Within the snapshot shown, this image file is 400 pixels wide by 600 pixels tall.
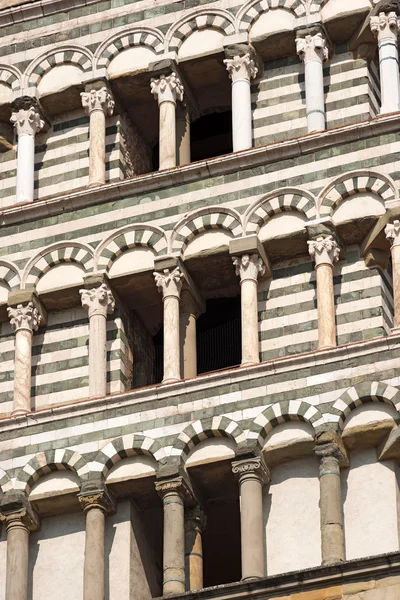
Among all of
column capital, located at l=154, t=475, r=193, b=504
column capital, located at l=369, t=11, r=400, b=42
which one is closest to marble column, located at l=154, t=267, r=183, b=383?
column capital, located at l=154, t=475, r=193, b=504

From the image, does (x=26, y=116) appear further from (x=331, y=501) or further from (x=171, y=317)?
(x=331, y=501)

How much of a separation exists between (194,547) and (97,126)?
5.34 meters

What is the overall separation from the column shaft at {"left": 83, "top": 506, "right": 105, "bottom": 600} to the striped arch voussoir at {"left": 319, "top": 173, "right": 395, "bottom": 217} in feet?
12.5

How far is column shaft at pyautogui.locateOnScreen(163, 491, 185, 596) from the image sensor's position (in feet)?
84.5

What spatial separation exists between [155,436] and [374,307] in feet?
8.19

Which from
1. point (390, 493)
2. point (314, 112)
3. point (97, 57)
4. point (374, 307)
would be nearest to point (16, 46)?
point (97, 57)

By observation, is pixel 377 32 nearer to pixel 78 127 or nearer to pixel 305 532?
pixel 78 127

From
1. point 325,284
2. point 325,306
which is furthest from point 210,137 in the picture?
point 325,306

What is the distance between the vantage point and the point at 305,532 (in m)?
25.9

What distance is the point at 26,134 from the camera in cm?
2989

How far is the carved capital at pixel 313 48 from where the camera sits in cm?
2912

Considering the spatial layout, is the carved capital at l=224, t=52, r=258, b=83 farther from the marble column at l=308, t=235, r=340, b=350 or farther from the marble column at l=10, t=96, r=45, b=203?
the marble column at l=308, t=235, r=340, b=350

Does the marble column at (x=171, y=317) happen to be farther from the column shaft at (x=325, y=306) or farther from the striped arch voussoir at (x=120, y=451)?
the column shaft at (x=325, y=306)

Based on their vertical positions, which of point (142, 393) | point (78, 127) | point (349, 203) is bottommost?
point (142, 393)
